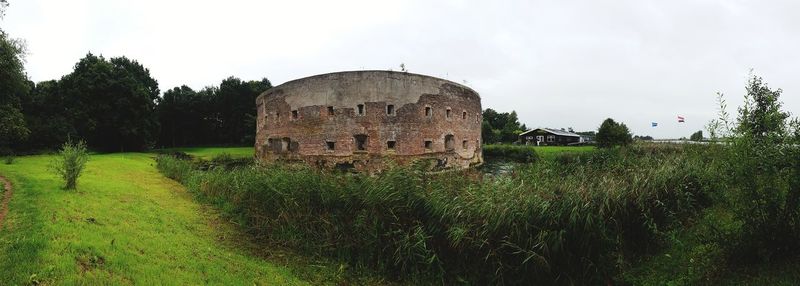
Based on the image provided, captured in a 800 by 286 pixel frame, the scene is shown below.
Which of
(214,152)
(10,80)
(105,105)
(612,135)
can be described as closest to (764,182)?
(10,80)

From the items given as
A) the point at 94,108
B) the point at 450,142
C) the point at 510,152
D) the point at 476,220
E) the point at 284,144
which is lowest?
the point at 476,220

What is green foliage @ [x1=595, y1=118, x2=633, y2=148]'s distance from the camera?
23.5 m

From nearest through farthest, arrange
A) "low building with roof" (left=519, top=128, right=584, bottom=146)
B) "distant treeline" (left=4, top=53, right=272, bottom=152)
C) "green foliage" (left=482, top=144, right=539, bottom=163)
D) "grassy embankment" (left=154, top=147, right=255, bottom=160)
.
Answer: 1. "distant treeline" (left=4, top=53, right=272, bottom=152)
2. "grassy embankment" (left=154, top=147, right=255, bottom=160)
3. "green foliage" (left=482, top=144, right=539, bottom=163)
4. "low building with roof" (left=519, top=128, right=584, bottom=146)

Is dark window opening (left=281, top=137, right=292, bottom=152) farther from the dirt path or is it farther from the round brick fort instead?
the dirt path

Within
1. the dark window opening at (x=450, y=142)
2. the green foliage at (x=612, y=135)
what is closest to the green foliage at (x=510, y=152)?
the green foliage at (x=612, y=135)

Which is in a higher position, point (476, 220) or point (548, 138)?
point (548, 138)

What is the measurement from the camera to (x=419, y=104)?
14406 millimetres

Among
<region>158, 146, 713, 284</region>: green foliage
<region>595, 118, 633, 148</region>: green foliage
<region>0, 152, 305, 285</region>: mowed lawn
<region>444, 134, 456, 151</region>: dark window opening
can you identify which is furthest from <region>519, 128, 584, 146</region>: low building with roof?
<region>0, 152, 305, 285</region>: mowed lawn

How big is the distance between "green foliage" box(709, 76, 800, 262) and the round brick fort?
9709 mm

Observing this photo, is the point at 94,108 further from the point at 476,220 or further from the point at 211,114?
the point at 476,220

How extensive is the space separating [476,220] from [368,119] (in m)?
9.48

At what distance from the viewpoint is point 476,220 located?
5.04 metres

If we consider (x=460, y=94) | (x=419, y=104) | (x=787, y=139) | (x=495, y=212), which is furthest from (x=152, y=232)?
(x=460, y=94)

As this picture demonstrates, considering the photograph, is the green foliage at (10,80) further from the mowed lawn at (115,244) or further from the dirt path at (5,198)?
the mowed lawn at (115,244)
